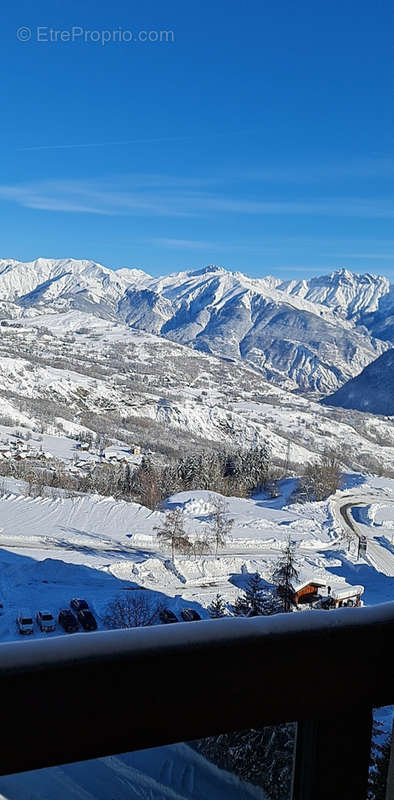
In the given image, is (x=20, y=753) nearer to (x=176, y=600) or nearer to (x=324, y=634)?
(x=324, y=634)

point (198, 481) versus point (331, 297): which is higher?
point (331, 297)

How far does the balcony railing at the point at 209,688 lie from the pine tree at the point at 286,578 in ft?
15.0

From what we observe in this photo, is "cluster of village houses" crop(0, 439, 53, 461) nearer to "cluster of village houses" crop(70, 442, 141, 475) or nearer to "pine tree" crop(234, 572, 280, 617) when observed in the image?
"cluster of village houses" crop(70, 442, 141, 475)

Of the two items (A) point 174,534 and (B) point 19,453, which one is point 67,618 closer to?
(A) point 174,534

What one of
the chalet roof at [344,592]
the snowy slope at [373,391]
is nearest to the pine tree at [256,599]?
the chalet roof at [344,592]

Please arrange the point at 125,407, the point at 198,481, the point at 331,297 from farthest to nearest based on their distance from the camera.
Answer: the point at 331,297, the point at 125,407, the point at 198,481

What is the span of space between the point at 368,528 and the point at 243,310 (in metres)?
108

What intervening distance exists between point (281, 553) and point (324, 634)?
8234 millimetres

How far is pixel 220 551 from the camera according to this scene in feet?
27.7

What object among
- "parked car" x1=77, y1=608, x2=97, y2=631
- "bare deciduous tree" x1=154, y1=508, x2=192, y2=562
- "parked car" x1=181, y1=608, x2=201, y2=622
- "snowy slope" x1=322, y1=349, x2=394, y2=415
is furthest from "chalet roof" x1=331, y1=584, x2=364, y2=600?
"snowy slope" x1=322, y1=349, x2=394, y2=415

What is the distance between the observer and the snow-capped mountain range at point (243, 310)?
9025 cm

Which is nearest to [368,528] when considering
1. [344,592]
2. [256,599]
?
[344,592]

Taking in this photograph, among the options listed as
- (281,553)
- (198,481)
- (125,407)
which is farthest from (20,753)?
(125,407)

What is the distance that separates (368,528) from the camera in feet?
33.4
